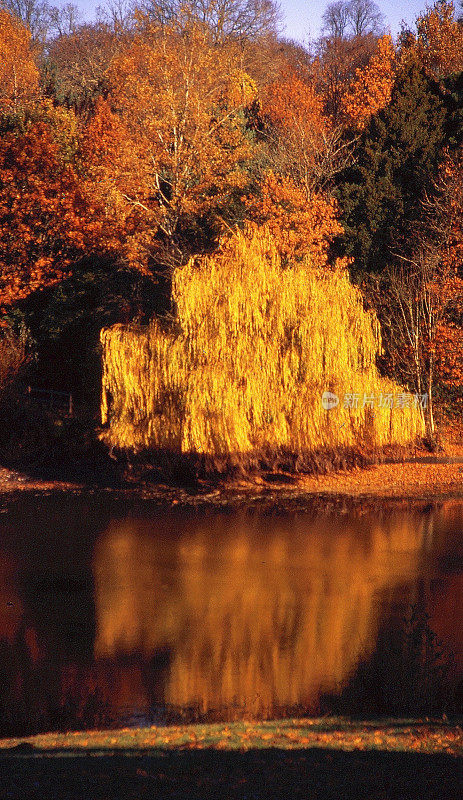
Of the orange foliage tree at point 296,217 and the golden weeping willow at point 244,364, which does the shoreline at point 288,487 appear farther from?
the orange foliage tree at point 296,217

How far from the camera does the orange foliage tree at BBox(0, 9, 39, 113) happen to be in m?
34.9

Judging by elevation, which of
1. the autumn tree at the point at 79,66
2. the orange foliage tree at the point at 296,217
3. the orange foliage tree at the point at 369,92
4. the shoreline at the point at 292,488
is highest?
the autumn tree at the point at 79,66

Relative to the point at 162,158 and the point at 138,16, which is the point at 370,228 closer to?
the point at 162,158

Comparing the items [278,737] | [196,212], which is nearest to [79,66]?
[196,212]

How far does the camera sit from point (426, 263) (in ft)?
89.9

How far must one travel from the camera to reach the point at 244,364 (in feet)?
73.4

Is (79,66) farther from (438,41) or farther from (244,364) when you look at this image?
(244,364)

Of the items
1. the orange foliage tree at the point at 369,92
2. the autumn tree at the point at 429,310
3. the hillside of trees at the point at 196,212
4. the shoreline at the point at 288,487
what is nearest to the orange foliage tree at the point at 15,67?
the hillside of trees at the point at 196,212

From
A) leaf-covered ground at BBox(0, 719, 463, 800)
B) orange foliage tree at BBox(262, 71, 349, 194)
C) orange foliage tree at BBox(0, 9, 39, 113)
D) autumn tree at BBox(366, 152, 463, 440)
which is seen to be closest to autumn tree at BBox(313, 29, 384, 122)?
orange foliage tree at BBox(262, 71, 349, 194)

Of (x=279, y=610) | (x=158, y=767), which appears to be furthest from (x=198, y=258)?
(x=158, y=767)

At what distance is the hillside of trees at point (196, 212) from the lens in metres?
27.7

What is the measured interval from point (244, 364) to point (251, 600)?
8900 mm

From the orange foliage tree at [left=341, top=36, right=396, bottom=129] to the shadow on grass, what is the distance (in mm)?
33864

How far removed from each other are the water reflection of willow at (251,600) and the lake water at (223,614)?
0.04 metres
